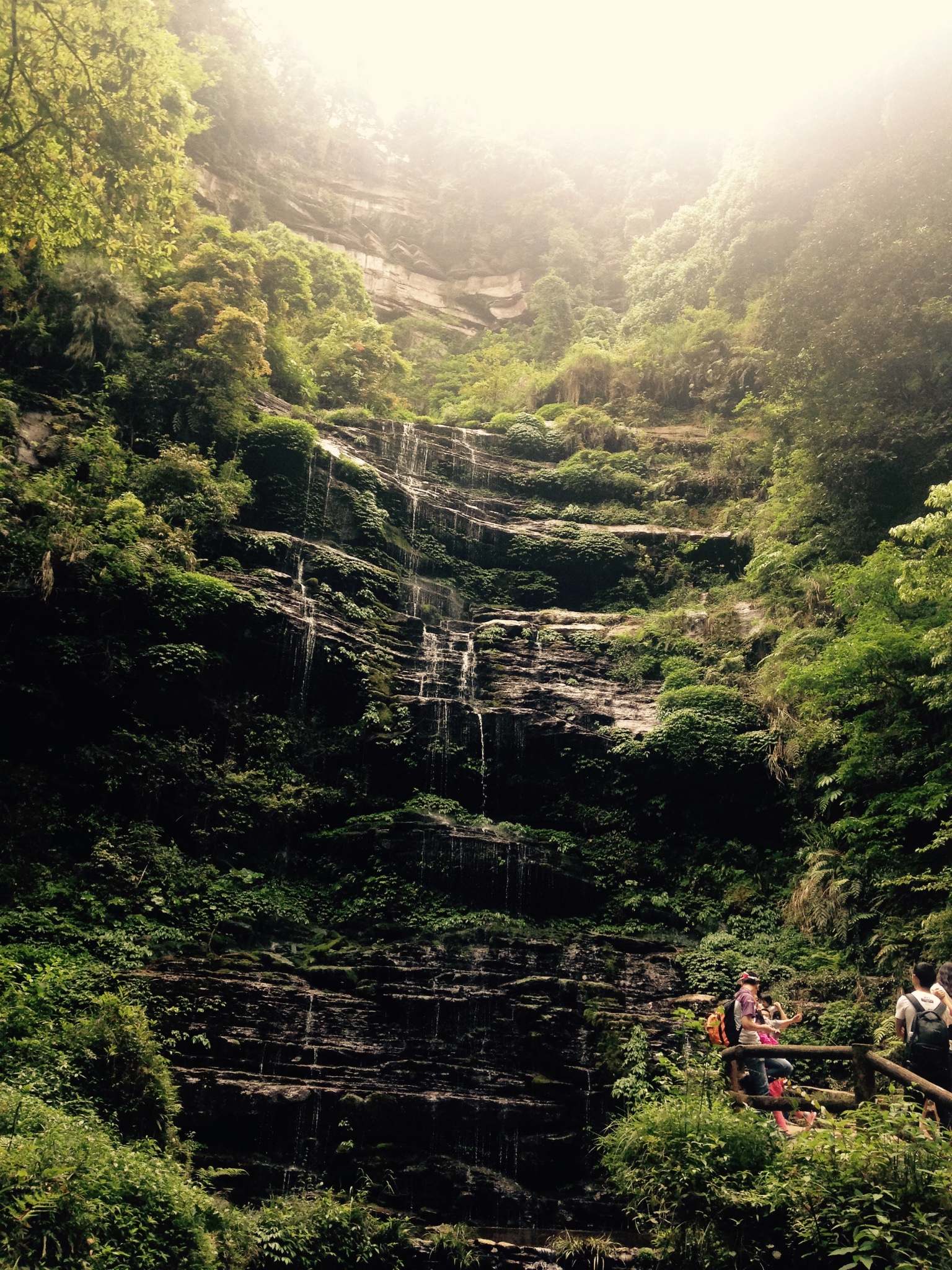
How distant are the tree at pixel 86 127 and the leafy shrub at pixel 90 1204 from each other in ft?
27.2

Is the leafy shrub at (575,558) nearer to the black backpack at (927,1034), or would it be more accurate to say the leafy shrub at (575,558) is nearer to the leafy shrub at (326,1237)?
the leafy shrub at (326,1237)

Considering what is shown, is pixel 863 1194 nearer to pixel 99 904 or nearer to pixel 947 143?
pixel 99 904

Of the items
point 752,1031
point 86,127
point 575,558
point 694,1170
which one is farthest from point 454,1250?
point 575,558

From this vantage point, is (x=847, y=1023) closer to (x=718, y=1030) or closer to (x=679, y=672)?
(x=718, y=1030)

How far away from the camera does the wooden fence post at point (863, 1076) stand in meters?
6.42

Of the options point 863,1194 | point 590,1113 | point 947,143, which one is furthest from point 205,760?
point 947,143

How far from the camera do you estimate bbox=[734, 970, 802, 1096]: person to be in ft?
25.5

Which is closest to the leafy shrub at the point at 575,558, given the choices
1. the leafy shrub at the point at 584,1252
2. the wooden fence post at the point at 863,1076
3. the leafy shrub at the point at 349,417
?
the leafy shrub at the point at 349,417

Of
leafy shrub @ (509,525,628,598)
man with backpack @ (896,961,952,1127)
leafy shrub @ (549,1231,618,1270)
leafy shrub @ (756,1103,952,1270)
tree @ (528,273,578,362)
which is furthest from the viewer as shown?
tree @ (528,273,578,362)

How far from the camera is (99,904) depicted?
37.5 ft

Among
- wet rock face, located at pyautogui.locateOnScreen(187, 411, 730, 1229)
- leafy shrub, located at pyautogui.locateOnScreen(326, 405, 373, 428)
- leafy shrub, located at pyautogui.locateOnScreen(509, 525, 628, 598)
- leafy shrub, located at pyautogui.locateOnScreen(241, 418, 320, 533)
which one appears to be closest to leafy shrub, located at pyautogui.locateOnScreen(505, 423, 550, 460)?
wet rock face, located at pyautogui.locateOnScreen(187, 411, 730, 1229)

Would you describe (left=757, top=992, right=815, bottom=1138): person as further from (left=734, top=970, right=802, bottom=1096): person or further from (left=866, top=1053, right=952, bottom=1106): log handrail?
(left=866, top=1053, right=952, bottom=1106): log handrail

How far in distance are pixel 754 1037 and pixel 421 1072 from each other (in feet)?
13.0

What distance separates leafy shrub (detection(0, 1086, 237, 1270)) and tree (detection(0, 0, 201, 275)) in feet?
27.2
